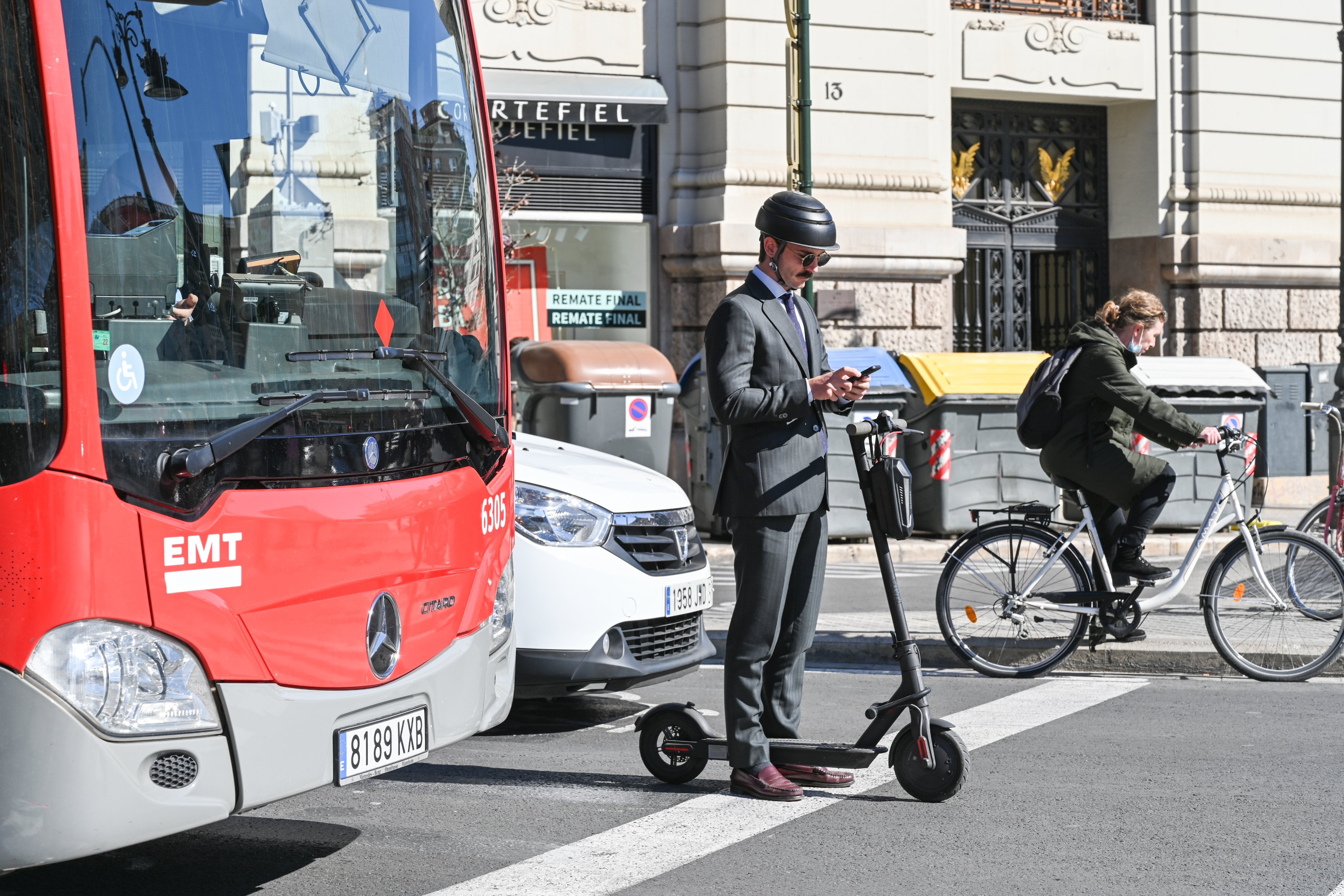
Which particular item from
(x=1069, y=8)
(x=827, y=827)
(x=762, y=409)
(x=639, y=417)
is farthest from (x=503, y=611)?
(x=1069, y=8)

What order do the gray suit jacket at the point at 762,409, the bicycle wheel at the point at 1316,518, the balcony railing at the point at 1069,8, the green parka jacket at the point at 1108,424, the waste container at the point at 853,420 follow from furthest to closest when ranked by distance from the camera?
the balcony railing at the point at 1069,8 → the waste container at the point at 853,420 → the bicycle wheel at the point at 1316,518 → the green parka jacket at the point at 1108,424 → the gray suit jacket at the point at 762,409

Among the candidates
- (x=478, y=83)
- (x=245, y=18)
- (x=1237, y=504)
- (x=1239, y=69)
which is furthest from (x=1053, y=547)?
(x=1239, y=69)

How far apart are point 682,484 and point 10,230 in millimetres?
11632

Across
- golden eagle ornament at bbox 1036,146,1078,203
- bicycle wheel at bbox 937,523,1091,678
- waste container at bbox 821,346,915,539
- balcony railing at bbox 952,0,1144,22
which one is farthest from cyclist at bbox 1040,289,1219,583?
golden eagle ornament at bbox 1036,146,1078,203

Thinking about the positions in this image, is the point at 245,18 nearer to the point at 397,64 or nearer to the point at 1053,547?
the point at 397,64

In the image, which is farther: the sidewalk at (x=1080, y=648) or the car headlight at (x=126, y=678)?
the sidewalk at (x=1080, y=648)

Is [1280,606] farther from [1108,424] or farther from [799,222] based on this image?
[799,222]

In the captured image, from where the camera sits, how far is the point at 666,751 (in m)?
5.54

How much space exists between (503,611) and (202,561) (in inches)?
51.7

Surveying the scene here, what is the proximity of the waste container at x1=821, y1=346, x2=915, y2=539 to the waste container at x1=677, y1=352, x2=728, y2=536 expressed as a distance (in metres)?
0.92

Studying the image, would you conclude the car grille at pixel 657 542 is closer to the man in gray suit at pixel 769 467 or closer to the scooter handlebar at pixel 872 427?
the man in gray suit at pixel 769 467

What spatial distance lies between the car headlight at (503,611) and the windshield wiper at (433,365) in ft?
1.27

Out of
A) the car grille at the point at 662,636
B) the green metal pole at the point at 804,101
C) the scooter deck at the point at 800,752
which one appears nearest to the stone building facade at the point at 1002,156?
the green metal pole at the point at 804,101

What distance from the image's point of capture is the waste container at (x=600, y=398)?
12562mm
